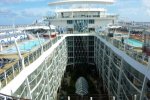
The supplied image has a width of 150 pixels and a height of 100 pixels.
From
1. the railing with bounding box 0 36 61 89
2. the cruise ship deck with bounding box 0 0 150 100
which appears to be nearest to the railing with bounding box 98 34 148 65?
the cruise ship deck with bounding box 0 0 150 100

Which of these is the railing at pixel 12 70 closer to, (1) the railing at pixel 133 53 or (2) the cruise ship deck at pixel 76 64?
(2) the cruise ship deck at pixel 76 64

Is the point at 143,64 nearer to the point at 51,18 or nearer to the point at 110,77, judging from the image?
the point at 110,77

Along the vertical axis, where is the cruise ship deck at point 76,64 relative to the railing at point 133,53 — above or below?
below

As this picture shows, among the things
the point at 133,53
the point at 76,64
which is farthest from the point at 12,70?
the point at 76,64

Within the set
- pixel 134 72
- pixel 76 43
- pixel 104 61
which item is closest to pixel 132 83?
pixel 134 72

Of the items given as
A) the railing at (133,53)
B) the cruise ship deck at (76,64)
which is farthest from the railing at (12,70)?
the railing at (133,53)

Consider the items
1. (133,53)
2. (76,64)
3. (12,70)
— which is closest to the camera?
(12,70)

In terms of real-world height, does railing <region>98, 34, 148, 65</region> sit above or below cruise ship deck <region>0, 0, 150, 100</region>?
above

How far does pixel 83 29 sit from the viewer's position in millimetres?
42594

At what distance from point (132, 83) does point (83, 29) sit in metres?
27.3

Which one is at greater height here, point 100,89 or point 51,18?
point 51,18

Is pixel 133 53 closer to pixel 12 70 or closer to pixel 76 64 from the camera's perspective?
pixel 12 70

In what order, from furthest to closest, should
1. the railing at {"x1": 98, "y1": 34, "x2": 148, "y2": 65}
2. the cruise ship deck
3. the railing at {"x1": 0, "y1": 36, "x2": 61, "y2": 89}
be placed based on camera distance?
the railing at {"x1": 98, "y1": 34, "x2": 148, "y2": 65} → the cruise ship deck → the railing at {"x1": 0, "y1": 36, "x2": 61, "y2": 89}

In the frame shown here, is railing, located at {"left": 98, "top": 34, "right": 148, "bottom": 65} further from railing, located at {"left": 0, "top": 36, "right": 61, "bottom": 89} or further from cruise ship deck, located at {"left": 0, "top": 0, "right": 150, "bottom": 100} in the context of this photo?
railing, located at {"left": 0, "top": 36, "right": 61, "bottom": 89}
